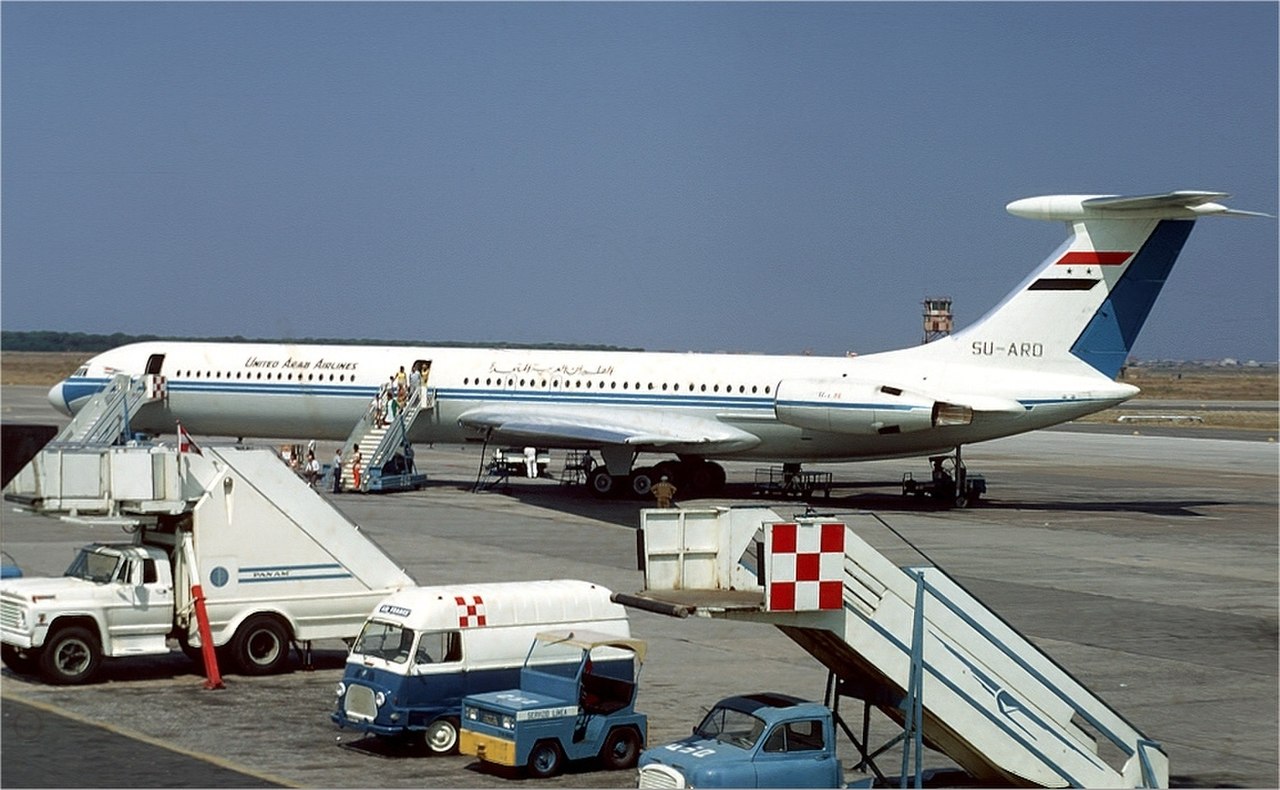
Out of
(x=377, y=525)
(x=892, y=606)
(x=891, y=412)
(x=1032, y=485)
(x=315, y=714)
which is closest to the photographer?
(x=892, y=606)

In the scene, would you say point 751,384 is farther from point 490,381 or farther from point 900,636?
point 900,636

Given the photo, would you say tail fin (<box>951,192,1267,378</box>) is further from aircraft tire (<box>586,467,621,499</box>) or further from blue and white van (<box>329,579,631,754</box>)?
blue and white van (<box>329,579,631,754</box>)

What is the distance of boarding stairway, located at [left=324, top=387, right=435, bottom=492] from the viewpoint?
162 ft

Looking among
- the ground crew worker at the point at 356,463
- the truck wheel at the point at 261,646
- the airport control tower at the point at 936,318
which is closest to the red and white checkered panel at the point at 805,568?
the truck wheel at the point at 261,646

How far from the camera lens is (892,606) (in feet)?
52.4

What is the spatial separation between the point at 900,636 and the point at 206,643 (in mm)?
10789

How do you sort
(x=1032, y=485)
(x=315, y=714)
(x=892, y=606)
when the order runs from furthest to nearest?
(x=1032, y=485)
(x=315, y=714)
(x=892, y=606)

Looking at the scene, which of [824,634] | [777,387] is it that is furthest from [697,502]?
[824,634]

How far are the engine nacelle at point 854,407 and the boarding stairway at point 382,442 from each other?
1144cm

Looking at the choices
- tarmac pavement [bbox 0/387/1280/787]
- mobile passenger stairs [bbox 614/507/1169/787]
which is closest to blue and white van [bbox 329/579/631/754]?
tarmac pavement [bbox 0/387/1280/787]

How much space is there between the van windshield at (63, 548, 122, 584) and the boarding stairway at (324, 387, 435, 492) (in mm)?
25930

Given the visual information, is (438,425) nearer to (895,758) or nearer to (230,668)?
(230,668)

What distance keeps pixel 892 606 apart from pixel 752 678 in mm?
8083

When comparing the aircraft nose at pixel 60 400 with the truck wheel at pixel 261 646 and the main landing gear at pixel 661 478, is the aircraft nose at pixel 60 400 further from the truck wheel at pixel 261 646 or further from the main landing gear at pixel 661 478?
the truck wheel at pixel 261 646
